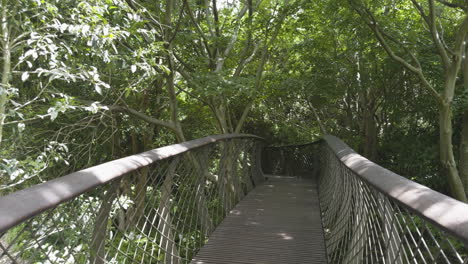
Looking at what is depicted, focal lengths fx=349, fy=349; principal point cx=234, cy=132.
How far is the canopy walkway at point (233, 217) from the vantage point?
3.08 feet

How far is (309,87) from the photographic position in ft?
29.8

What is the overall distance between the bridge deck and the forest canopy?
6.60ft

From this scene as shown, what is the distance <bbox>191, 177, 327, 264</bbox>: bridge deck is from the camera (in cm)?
270

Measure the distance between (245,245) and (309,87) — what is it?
6748 mm

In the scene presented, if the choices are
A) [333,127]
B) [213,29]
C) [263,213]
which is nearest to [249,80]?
[213,29]

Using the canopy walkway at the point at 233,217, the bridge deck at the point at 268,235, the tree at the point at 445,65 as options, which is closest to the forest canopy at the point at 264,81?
the tree at the point at 445,65

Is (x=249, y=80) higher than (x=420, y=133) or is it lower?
higher

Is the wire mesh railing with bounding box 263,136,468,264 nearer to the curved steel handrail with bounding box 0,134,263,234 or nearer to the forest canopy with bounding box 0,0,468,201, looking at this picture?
the curved steel handrail with bounding box 0,134,263,234

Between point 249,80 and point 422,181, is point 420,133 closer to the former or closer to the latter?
point 422,181

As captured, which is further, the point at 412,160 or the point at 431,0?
the point at 412,160

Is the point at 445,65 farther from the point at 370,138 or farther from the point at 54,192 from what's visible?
the point at 54,192

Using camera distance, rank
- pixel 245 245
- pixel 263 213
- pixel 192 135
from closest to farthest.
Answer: pixel 245 245, pixel 263 213, pixel 192 135

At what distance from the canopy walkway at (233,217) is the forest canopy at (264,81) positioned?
1518 mm

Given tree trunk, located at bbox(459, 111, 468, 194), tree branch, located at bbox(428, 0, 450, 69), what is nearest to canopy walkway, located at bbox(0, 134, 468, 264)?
tree branch, located at bbox(428, 0, 450, 69)
